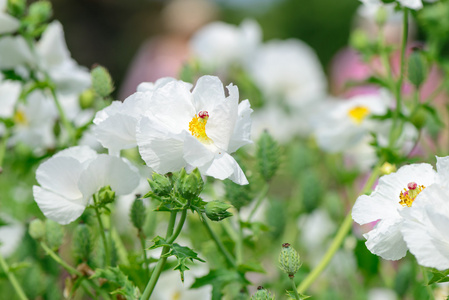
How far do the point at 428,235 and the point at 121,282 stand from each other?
0.32 meters

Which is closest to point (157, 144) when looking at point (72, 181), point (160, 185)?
point (160, 185)

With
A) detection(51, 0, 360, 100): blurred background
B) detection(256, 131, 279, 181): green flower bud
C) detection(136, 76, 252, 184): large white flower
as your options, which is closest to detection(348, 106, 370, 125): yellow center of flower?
detection(256, 131, 279, 181): green flower bud

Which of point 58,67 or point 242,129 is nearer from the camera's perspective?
point 242,129

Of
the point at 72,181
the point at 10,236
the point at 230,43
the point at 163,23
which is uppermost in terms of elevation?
the point at 72,181

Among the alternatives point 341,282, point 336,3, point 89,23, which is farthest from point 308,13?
point 341,282

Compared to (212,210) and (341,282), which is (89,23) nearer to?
(341,282)

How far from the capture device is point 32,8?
997 mm

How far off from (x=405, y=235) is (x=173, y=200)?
0.72 feet

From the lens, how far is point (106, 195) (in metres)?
0.68

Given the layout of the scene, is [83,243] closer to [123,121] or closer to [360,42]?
[123,121]

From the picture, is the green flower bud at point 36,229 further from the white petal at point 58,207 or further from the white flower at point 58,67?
the white flower at point 58,67

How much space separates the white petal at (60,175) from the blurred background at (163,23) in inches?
126

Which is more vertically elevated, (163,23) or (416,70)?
(416,70)

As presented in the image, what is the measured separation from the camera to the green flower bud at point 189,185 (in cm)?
59
